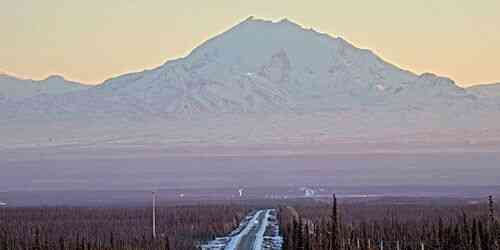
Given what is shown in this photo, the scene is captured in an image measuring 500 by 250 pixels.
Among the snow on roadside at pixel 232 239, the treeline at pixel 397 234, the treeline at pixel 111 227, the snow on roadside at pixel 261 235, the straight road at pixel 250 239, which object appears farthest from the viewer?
the snow on roadside at pixel 232 239

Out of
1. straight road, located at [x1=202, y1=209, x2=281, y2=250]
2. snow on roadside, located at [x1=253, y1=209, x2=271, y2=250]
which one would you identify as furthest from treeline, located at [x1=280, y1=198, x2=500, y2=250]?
snow on roadside, located at [x1=253, y1=209, x2=271, y2=250]

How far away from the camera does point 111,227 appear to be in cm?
10931

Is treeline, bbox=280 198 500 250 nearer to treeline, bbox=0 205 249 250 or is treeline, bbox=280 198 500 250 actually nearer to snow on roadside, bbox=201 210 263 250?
snow on roadside, bbox=201 210 263 250

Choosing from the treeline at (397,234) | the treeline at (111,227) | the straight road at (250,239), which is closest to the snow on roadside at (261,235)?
the straight road at (250,239)

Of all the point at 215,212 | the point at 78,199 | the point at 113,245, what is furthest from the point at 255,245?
the point at 78,199

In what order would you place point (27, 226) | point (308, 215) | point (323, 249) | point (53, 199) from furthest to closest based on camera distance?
point (53, 199) → point (308, 215) → point (27, 226) → point (323, 249)

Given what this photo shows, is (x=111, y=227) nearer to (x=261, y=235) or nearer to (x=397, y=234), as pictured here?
(x=261, y=235)

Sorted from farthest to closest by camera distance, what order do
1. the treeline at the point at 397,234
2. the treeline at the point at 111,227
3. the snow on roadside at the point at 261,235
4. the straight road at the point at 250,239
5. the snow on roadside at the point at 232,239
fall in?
the snow on roadside at the point at 232,239 → the treeline at the point at 111,227 → the straight road at the point at 250,239 → the snow on roadside at the point at 261,235 → the treeline at the point at 397,234

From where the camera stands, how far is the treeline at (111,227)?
82.4 meters

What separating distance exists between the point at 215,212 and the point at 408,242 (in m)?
54.1

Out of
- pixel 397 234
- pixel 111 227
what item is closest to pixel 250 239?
pixel 397 234

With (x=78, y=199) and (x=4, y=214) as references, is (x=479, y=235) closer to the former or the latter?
(x=4, y=214)

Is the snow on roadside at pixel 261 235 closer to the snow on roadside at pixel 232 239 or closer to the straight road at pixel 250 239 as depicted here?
the straight road at pixel 250 239

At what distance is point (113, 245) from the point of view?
78875 millimetres
